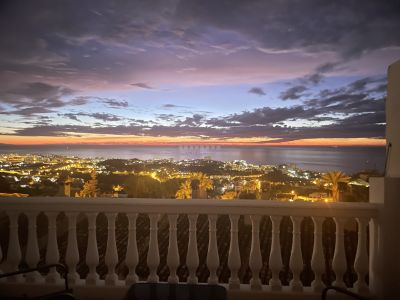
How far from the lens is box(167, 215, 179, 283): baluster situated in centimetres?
297

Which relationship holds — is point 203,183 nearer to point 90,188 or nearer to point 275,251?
point 275,251

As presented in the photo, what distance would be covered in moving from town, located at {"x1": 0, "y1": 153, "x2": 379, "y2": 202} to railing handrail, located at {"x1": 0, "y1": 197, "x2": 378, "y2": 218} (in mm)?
568

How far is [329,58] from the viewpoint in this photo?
15.0 ft

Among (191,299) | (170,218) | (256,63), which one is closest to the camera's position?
(191,299)

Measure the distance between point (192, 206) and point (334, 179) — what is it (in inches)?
67.2

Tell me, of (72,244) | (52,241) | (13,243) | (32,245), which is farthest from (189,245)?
(13,243)

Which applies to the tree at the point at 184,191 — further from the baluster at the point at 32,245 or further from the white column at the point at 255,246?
the baluster at the point at 32,245

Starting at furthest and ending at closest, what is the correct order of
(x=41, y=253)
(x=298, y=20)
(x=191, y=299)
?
(x=298, y=20)
(x=41, y=253)
(x=191, y=299)

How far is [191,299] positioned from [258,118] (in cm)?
337

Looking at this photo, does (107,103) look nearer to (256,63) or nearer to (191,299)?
(256,63)

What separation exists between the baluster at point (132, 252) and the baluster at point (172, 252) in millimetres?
326

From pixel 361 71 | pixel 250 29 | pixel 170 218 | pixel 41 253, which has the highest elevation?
pixel 250 29

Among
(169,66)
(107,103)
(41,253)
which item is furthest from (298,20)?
(41,253)

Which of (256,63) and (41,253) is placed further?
(256,63)
